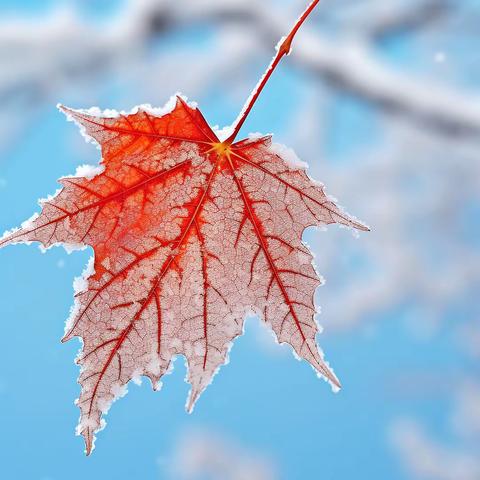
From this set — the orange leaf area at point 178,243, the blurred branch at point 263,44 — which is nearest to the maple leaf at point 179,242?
the orange leaf area at point 178,243

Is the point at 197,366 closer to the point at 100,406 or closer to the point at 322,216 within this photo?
the point at 100,406

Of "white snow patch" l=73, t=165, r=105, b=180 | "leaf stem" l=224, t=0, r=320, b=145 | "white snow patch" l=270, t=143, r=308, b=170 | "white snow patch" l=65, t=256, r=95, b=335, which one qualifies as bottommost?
"white snow patch" l=65, t=256, r=95, b=335

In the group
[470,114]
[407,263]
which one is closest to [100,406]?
[470,114]

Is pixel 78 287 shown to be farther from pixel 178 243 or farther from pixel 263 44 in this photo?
pixel 263 44

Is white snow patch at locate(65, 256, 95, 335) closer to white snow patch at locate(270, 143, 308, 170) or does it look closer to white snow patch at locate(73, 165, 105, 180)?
white snow patch at locate(73, 165, 105, 180)

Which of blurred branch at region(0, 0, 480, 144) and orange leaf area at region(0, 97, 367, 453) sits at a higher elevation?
blurred branch at region(0, 0, 480, 144)

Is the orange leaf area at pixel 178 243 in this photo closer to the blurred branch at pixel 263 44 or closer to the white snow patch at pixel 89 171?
the white snow patch at pixel 89 171

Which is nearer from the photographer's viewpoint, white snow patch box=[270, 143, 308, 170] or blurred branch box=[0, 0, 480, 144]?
white snow patch box=[270, 143, 308, 170]

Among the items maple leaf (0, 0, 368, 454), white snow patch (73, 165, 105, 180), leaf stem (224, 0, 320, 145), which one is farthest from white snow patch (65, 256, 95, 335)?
leaf stem (224, 0, 320, 145)
